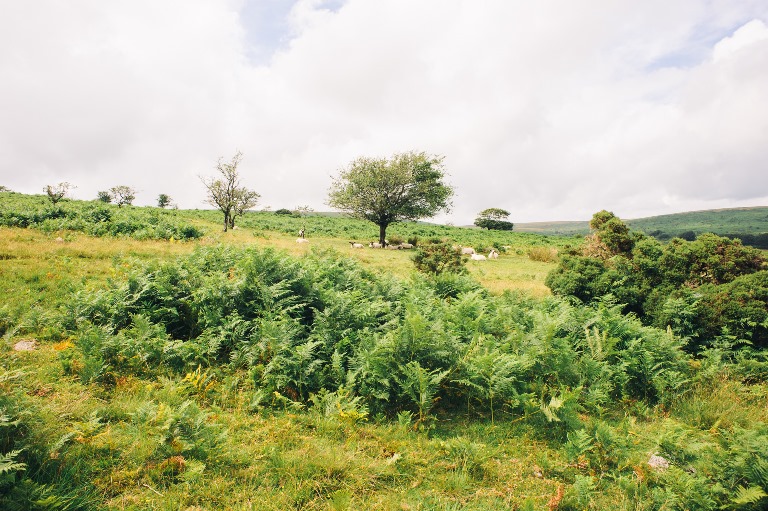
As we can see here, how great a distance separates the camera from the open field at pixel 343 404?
13.2 ft

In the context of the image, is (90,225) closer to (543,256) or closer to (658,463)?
(658,463)

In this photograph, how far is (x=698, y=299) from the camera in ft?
29.8

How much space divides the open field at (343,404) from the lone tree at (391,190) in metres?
23.4

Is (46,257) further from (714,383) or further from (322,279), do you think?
(714,383)

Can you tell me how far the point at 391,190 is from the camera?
108 ft

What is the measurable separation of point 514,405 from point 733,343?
5.96 metres

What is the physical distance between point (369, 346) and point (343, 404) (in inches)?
49.4

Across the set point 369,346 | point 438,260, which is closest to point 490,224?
point 438,260

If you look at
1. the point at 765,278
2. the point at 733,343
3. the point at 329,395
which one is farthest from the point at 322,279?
the point at 765,278

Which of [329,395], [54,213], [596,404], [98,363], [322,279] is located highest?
[54,213]

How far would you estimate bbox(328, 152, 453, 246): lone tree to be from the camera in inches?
1276

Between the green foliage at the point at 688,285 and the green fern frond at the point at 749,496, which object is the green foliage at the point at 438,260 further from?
the green fern frond at the point at 749,496

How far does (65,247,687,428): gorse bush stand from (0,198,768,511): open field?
4 cm

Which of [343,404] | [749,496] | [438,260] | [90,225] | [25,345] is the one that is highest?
[90,225]
